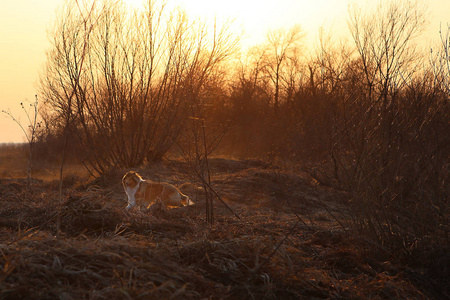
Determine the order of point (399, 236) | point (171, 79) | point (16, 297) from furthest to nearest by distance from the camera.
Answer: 1. point (171, 79)
2. point (399, 236)
3. point (16, 297)

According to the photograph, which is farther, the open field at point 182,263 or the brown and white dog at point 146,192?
the brown and white dog at point 146,192

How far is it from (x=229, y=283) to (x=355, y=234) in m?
2.30

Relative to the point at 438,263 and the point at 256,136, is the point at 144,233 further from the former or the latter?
the point at 256,136

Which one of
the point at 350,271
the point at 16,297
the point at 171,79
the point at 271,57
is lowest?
the point at 350,271

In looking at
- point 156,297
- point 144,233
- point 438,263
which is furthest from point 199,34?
point 156,297

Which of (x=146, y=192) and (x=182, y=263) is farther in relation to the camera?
(x=146, y=192)

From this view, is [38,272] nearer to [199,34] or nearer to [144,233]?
[144,233]

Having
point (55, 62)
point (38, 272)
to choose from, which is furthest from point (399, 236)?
point (55, 62)

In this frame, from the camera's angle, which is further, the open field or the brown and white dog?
the brown and white dog

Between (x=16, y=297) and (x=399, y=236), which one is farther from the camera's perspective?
(x=399, y=236)

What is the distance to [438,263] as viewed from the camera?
4.29 m

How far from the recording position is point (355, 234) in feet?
16.6

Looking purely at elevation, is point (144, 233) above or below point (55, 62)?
below

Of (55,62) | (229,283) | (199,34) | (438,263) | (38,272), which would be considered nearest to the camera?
(38,272)
